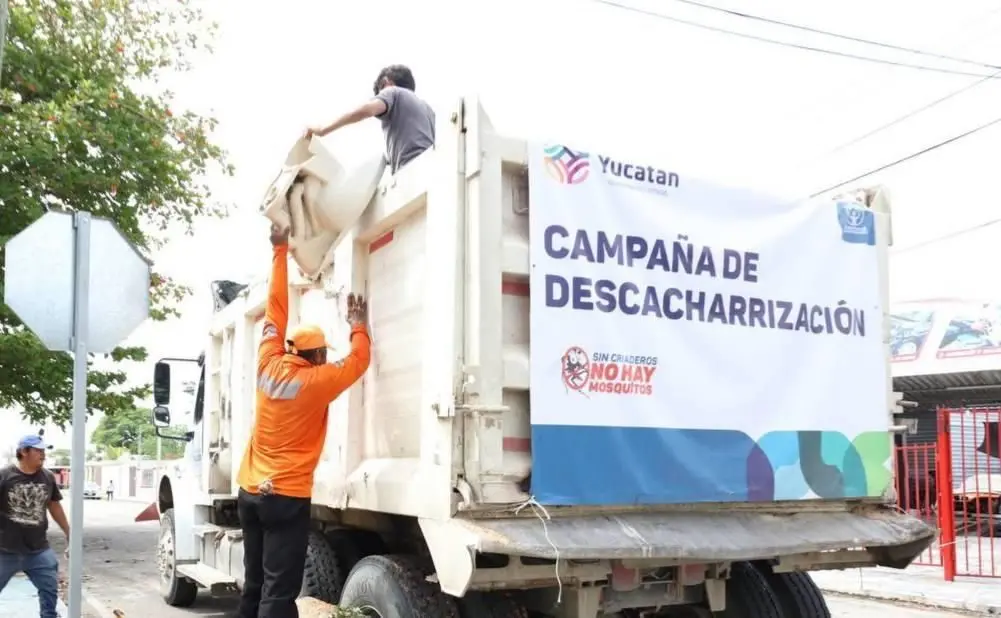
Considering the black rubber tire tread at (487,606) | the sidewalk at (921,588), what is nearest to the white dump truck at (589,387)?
the black rubber tire tread at (487,606)

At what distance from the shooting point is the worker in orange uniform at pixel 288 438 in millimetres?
4191

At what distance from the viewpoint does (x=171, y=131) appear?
13281mm

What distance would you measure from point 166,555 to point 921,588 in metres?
7.61

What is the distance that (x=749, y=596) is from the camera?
4.43 m

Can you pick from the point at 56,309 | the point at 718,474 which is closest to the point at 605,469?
the point at 718,474

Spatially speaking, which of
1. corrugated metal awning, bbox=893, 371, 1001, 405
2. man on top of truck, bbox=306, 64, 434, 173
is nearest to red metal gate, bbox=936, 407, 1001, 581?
corrugated metal awning, bbox=893, 371, 1001, 405

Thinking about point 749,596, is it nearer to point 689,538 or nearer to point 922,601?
point 689,538

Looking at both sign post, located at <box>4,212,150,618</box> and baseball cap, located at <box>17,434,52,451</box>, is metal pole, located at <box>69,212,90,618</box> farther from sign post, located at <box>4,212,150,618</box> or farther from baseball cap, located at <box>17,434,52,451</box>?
baseball cap, located at <box>17,434,52,451</box>

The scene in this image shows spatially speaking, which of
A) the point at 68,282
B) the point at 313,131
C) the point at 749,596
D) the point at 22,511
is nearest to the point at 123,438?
the point at 22,511

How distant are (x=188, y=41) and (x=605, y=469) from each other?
12551mm

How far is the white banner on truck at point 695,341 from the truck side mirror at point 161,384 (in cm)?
614

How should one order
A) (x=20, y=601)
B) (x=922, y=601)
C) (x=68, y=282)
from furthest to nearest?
(x=922, y=601)
(x=20, y=601)
(x=68, y=282)

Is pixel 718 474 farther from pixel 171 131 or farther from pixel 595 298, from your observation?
pixel 171 131

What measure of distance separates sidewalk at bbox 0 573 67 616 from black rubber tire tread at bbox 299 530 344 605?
3.70m
